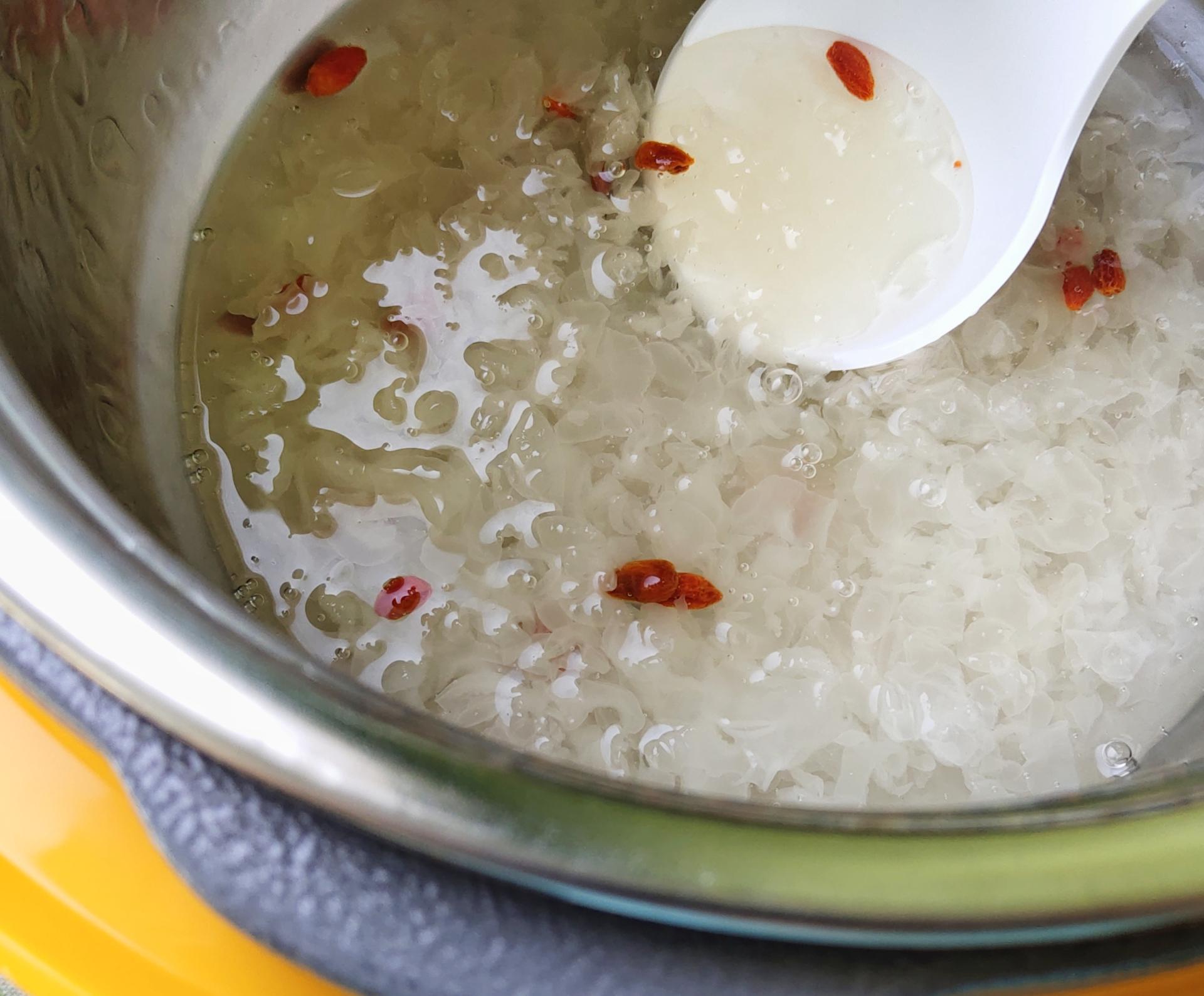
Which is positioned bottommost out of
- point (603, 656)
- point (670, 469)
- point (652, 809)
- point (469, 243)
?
point (603, 656)

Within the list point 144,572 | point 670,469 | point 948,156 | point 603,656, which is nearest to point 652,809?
point 144,572

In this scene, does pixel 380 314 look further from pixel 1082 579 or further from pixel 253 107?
pixel 1082 579

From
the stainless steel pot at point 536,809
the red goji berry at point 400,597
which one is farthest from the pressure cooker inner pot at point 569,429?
the stainless steel pot at point 536,809

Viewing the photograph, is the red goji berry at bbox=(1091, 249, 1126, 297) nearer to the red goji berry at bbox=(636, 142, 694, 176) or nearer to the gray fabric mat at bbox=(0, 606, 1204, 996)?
the red goji berry at bbox=(636, 142, 694, 176)

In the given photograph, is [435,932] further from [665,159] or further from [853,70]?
[853,70]

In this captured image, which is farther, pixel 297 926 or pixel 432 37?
pixel 432 37

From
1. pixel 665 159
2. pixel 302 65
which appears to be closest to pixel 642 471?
pixel 665 159
